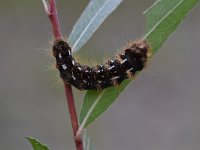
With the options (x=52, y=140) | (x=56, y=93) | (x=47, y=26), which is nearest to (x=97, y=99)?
(x=52, y=140)

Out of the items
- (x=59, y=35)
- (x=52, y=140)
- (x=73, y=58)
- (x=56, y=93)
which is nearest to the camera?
(x=59, y=35)

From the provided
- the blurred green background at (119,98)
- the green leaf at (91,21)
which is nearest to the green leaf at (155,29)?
the green leaf at (91,21)

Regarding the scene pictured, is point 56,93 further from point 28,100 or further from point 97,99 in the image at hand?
point 97,99

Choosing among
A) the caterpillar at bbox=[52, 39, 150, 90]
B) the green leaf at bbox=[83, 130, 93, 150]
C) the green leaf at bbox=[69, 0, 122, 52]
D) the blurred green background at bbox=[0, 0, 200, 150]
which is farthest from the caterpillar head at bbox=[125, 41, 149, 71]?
the blurred green background at bbox=[0, 0, 200, 150]

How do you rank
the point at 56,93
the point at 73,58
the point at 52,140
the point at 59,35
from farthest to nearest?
the point at 56,93 → the point at 52,140 → the point at 73,58 → the point at 59,35

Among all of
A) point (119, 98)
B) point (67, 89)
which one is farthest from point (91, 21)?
point (119, 98)

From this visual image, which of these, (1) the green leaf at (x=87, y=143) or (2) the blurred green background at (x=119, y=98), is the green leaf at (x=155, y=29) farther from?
(2) the blurred green background at (x=119, y=98)

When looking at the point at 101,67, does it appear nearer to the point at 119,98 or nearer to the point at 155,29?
the point at 155,29
